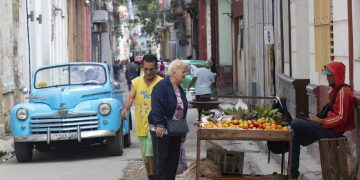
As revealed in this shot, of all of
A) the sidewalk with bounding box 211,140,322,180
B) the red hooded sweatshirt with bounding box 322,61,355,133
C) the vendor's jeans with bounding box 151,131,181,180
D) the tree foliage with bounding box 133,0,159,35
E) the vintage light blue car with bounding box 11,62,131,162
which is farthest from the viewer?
the tree foliage with bounding box 133,0,159,35

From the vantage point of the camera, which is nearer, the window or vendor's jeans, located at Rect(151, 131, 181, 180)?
vendor's jeans, located at Rect(151, 131, 181, 180)

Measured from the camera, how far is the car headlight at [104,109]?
1510 cm

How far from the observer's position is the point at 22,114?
49.3ft

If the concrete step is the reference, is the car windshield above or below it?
above

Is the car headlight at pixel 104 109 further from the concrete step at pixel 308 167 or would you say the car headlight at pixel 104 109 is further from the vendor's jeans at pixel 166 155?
the vendor's jeans at pixel 166 155

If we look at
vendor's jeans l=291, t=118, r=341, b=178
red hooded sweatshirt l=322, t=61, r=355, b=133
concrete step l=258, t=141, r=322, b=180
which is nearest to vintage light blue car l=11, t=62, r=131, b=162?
concrete step l=258, t=141, r=322, b=180

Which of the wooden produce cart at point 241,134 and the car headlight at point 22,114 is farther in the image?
the car headlight at point 22,114

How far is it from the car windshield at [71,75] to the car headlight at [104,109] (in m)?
1.19

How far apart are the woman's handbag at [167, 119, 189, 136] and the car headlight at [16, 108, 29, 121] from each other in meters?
6.19

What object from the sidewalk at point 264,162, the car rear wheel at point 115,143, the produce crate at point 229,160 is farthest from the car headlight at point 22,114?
the produce crate at point 229,160

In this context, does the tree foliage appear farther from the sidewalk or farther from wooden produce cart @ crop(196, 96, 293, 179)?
wooden produce cart @ crop(196, 96, 293, 179)

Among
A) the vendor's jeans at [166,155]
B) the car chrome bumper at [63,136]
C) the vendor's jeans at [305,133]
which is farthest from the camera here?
the car chrome bumper at [63,136]

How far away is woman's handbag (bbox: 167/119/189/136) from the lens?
30.6 feet

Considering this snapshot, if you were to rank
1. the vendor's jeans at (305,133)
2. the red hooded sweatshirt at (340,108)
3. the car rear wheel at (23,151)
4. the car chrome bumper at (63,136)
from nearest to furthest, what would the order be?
the red hooded sweatshirt at (340,108)
the vendor's jeans at (305,133)
the car chrome bumper at (63,136)
the car rear wheel at (23,151)
